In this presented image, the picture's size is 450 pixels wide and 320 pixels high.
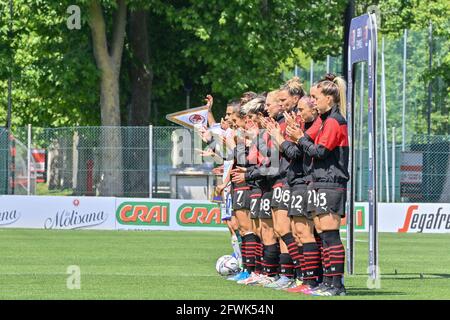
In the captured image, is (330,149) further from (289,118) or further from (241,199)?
(241,199)

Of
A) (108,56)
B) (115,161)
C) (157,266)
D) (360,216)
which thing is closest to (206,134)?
(157,266)

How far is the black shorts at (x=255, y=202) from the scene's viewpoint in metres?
16.2

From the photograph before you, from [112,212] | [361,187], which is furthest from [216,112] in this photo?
[112,212]

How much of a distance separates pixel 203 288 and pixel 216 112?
30362 mm

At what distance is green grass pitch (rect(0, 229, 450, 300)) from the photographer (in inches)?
575

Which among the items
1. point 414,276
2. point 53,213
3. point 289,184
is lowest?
point 414,276

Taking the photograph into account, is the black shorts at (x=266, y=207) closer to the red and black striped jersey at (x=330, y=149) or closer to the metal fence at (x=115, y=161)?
the red and black striped jersey at (x=330, y=149)

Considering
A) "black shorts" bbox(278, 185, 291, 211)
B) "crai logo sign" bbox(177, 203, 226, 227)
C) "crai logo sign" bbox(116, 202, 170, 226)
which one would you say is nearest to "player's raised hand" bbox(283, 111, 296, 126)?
"black shorts" bbox(278, 185, 291, 211)

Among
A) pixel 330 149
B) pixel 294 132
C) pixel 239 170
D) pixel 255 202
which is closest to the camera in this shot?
pixel 330 149

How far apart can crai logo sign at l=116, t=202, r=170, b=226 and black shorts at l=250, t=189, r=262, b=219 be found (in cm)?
1910

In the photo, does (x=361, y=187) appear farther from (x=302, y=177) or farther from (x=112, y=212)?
(x=302, y=177)

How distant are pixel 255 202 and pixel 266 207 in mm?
298

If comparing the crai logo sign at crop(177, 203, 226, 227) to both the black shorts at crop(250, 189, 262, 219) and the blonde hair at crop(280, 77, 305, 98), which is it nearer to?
the black shorts at crop(250, 189, 262, 219)

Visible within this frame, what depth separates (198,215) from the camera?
3516 centimetres
